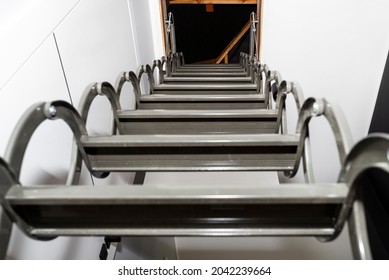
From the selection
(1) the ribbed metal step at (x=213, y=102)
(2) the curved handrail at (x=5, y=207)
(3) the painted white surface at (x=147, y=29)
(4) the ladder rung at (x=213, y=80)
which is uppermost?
(3) the painted white surface at (x=147, y=29)

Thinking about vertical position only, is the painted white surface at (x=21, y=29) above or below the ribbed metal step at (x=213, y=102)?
above

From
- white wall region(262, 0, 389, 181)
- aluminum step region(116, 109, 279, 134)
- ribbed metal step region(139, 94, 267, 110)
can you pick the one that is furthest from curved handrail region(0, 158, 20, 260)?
white wall region(262, 0, 389, 181)

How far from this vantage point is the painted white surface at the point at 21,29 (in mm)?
621

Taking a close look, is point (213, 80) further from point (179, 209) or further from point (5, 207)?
point (5, 207)

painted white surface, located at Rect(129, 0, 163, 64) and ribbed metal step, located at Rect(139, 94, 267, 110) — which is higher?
painted white surface, located at Rect(129, 0, 163, 64)

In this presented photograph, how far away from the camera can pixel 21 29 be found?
67 cm

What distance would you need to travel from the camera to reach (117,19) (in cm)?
152

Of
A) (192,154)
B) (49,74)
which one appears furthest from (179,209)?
(49,74)

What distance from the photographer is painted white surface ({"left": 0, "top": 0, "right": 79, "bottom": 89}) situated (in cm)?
62

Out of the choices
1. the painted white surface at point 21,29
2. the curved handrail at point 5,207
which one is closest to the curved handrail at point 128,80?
the painted white surface at point 21,29

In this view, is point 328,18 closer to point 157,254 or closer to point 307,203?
point 307,203

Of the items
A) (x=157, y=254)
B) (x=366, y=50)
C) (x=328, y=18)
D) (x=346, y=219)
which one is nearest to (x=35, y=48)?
(x=346, y=219)

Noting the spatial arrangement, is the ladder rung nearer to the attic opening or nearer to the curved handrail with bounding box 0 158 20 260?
the curved handrail with bounding box 0 158 20 260

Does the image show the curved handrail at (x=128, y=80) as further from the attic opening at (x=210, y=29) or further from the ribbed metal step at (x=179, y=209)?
the attic opening at (x=210, y=29)
